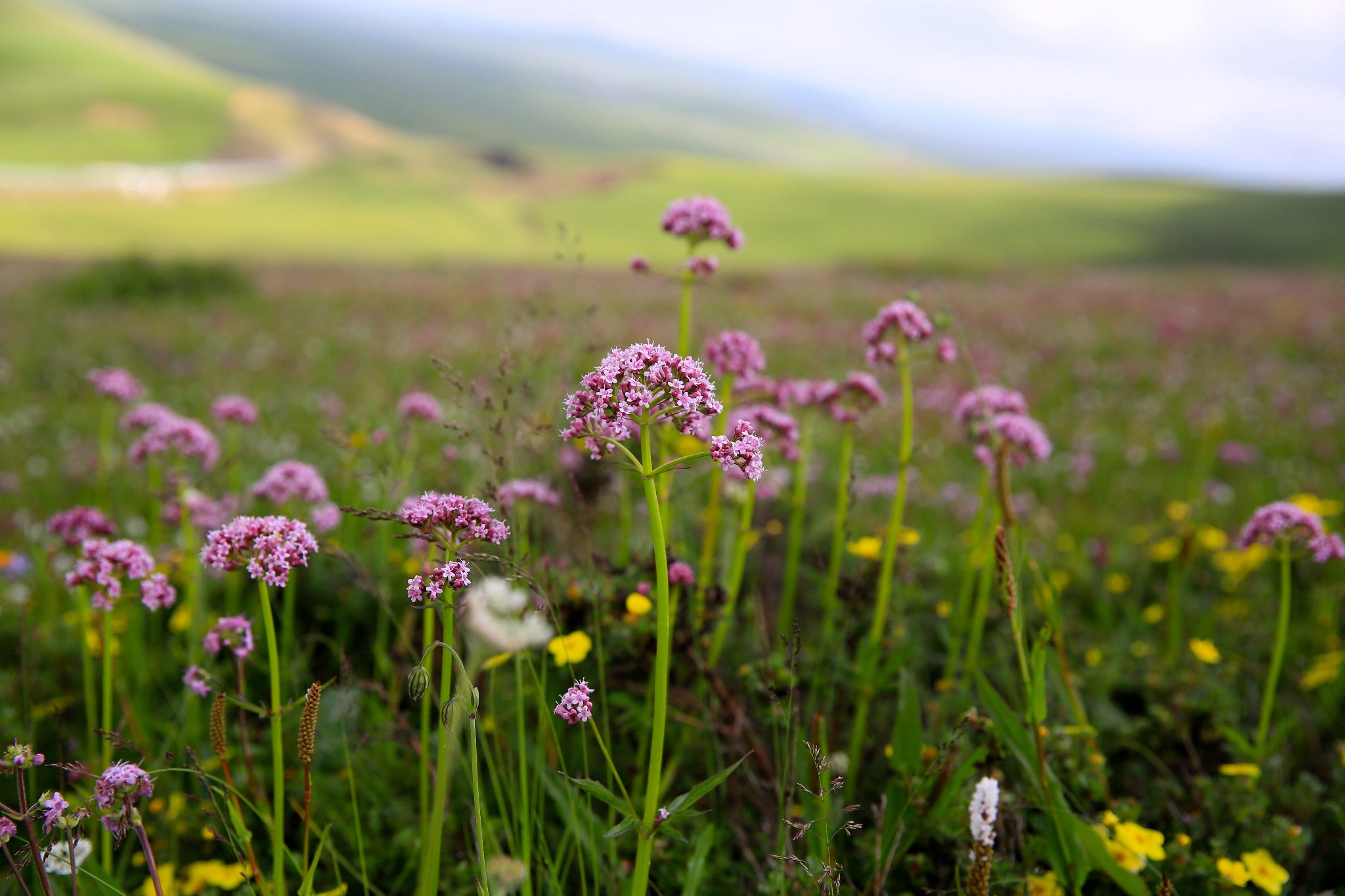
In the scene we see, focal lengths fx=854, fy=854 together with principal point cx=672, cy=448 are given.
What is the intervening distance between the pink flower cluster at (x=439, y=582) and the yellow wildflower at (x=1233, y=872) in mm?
2308

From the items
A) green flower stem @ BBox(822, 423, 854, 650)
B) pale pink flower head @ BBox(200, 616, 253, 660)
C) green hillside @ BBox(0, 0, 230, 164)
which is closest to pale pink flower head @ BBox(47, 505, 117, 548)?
pale pink flower head @ BBox(200, 616, 253, 660)

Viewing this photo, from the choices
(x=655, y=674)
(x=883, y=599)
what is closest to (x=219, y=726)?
(x=655, y=674)

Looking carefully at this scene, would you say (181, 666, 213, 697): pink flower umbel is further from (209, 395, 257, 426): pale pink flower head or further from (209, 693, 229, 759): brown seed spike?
(209, 395, 257, 426): pale pink flower head

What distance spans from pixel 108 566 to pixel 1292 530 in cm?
383

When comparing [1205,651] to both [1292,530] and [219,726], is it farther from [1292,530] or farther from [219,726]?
[219,726]

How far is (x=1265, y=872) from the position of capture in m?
2.49

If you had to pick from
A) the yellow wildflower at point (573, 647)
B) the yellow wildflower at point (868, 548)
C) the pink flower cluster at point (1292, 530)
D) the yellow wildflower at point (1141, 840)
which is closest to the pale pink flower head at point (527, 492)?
the yellow wildflower at point (573, 647)

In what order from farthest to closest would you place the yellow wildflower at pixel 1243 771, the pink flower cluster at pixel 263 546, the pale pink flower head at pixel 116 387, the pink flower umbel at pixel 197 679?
the pale pink flower head at pixel 116 387 → the yellow wildflower at pixel 1243 771 → the pink flower umbel at pixel 197 679 → the pink flower cluster at pixel 263 546

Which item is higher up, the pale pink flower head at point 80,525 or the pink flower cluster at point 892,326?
the pink flower cluster at point 892,326

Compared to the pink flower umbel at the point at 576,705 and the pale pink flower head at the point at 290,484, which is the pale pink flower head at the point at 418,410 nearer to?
the pale pink flower head at the point at 290,484

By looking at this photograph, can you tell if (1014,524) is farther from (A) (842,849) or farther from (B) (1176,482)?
(B) (1176,482)

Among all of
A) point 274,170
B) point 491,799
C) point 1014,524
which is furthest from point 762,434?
point 274,170

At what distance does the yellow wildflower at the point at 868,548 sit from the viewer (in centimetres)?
379

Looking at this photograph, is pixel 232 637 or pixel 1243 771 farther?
pixel 1243 771
